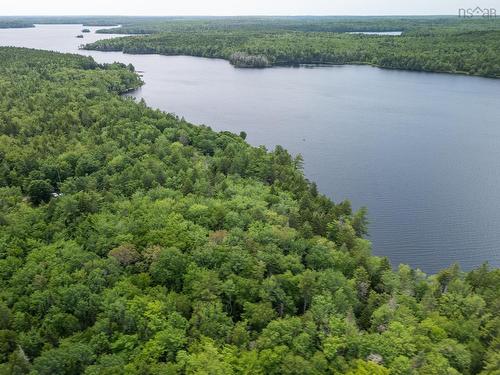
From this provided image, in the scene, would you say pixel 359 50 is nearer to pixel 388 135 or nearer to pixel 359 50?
pixel 359 50

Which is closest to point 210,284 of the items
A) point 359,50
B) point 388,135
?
point 388,135

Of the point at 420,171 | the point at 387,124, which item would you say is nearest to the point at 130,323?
the point at 420,171

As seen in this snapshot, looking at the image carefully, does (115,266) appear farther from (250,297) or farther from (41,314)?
(250,297)

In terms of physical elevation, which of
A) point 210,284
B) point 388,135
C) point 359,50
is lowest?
point 210,284

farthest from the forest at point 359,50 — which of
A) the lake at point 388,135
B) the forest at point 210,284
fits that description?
the forest at point 210,284

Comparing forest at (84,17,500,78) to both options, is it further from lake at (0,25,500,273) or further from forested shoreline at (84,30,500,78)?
lake at (0,25,500,273)
